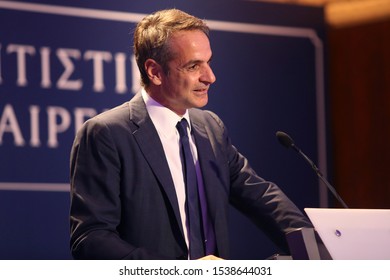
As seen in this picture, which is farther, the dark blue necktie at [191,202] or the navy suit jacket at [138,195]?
the dark blue necktie at [191,202]

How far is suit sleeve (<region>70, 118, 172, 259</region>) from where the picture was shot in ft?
8.90

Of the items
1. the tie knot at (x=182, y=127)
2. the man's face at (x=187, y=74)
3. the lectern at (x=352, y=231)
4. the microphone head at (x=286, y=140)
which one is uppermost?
the man's face at (x=187, y=74)

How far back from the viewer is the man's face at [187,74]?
3144 mm

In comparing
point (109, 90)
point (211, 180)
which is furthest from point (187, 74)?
point (109, 90)

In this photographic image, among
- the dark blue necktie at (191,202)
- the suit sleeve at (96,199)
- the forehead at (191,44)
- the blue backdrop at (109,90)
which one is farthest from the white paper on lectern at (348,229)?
the blue backdrop at (109,90)

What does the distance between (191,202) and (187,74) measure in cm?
49

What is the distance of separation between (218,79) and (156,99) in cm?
176

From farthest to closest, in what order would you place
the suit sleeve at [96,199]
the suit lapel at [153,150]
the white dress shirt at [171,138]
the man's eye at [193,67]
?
the man's eye at [193,67]
the white dress shirt at [171,138]
the suit lapel at [153,150]
the suit sleeve at [96,199]

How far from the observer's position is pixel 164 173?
2.98 m

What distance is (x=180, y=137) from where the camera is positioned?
10.3 feet

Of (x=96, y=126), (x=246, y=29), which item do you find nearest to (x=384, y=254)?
(x=96, y=126)

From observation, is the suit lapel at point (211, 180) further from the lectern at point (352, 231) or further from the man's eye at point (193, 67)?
the lectern at point (352, 231)

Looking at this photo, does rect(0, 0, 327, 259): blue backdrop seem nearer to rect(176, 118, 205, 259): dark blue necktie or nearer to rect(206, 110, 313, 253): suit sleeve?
rect(206, 110, 313, 253): suit sleeve
